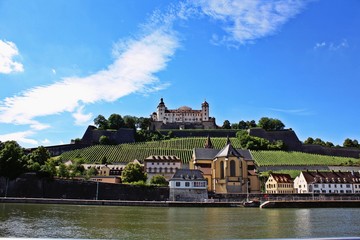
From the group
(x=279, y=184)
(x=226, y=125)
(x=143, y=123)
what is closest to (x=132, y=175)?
(x=279, y=184)

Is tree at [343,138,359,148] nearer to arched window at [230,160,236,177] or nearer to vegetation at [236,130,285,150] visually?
vegetation at [236,130,285,150]

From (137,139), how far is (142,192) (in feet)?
146

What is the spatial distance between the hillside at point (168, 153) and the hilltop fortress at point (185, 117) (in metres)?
26.6

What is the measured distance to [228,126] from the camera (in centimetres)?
10962

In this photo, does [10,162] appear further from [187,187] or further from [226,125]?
[226,125]

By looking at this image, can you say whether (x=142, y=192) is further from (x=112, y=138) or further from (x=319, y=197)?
(x=112, y=138)

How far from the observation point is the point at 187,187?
48938mm

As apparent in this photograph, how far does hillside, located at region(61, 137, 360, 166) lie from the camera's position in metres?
71.8

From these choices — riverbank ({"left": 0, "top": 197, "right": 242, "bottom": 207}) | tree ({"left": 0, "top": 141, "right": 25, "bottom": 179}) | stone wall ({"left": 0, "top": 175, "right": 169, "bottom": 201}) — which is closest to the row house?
riverbank ({"left": 0, "top": 197, "right": 242, "bottom": 207})

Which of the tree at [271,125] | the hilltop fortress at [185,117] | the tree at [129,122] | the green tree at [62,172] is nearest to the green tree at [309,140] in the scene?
the tree at [271,125]

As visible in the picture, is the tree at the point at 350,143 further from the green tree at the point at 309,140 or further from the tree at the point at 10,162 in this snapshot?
the tree at the point at 10,162

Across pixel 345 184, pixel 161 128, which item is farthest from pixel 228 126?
pixel 345 184

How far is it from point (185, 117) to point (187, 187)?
67413mm

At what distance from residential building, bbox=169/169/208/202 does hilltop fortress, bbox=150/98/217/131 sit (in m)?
59.5
